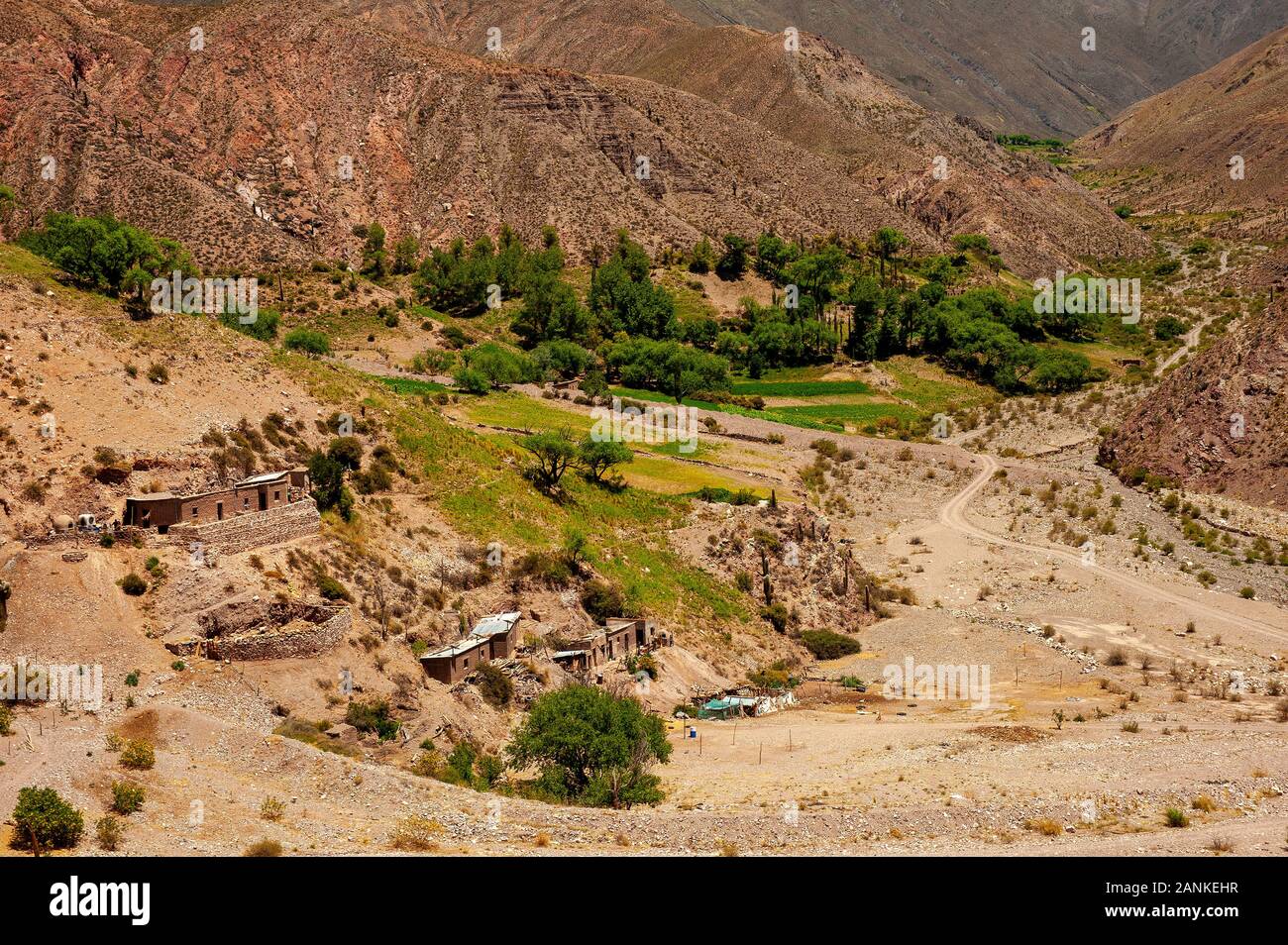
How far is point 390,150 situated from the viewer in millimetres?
145125

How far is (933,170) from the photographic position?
7067 inches

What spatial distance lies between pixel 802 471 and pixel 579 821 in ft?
166

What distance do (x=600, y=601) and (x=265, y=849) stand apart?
2249 cm

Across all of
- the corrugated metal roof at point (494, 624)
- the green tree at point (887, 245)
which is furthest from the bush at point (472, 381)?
the green tree at point (887, 245)

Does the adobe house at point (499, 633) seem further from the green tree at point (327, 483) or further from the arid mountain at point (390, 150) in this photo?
the arid mountain at point (390, 150)

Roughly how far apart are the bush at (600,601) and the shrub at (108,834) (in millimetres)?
22698

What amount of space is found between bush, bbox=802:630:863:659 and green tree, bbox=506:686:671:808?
1817 centimetres

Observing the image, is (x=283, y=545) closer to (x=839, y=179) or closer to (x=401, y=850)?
(x=401, y=850)

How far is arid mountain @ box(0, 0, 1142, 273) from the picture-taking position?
11250 cm

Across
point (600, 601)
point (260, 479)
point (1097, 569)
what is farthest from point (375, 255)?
point (260, 479)

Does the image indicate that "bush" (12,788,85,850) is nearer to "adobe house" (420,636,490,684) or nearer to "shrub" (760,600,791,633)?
"adobe house" (420,636,490,684)

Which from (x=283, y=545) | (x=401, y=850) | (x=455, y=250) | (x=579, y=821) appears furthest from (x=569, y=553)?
(x=455, y=250)

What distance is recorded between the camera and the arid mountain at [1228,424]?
74.5 m

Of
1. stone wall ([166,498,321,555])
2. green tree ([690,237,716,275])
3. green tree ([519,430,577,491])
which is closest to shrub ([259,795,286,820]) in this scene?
stone wall ([166,498,321,555])
